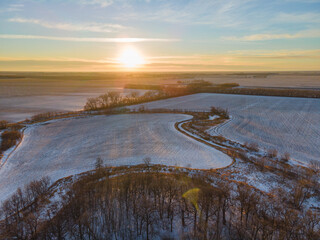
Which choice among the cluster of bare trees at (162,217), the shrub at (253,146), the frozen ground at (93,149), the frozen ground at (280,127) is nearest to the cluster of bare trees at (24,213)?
the cluster of bare trees at (162,217)

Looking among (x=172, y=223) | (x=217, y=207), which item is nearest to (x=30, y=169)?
(x=172, y=223)

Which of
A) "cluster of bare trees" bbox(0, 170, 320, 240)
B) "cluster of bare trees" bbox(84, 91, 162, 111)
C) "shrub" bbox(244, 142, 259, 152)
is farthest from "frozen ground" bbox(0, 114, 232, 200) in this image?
"cluster of bare trees" bbox(84, 91, 162, 111)

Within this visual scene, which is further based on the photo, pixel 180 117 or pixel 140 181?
pixel 180 117

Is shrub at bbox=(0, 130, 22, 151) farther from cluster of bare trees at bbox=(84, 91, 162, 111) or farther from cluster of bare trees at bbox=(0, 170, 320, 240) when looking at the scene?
cluster of bare trees at bbox=(84, 91, 162, 111)

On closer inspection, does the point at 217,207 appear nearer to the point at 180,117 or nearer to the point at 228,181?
the point at 228,181

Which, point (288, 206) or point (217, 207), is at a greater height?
point (217, 207)
